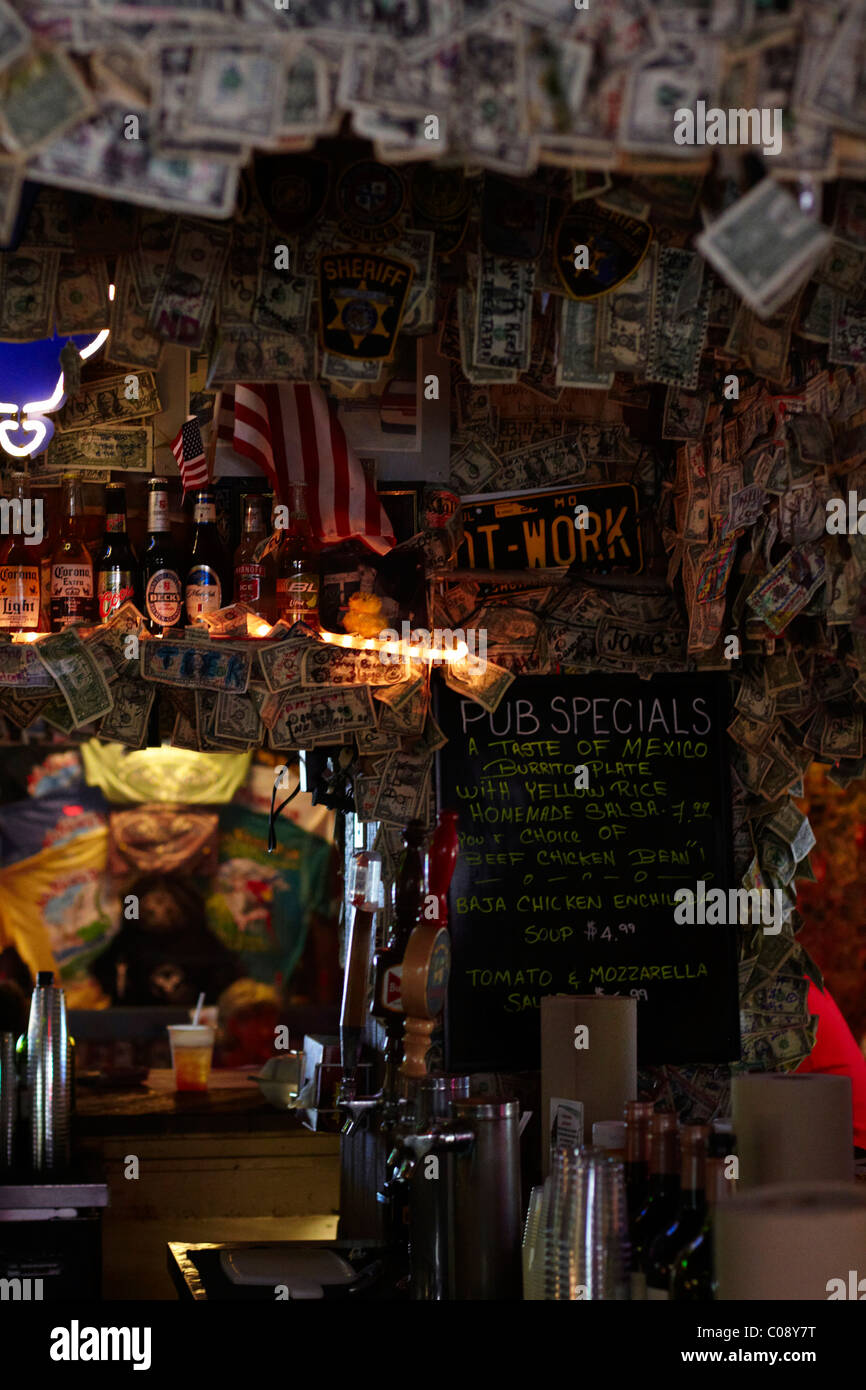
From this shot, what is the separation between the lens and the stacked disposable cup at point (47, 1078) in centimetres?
322

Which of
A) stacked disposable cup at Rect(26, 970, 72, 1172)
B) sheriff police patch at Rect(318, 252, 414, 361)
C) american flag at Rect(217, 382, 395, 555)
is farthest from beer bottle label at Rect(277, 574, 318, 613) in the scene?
sheriff police patch at Rect(318, 252, 414, 361)

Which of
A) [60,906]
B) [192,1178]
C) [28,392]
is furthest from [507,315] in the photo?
[60,906]

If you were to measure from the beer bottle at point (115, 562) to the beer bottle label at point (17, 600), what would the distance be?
0.56 feet

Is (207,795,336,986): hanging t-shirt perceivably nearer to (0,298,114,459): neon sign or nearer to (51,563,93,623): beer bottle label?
(51,563,93,623): beer bottle label

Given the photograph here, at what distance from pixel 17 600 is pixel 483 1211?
195 cm

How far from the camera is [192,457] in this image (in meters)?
3.66

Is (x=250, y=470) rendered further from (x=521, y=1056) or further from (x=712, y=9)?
(x=712, y=9)

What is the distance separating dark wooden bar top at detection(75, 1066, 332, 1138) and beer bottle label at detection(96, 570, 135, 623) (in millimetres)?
1358

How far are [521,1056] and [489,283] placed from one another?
6.75 ft

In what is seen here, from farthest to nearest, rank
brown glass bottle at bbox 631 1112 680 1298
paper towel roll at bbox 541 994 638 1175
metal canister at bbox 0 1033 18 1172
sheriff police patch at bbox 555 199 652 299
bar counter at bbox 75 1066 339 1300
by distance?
1. bar counter at bbox 75 1066 339 1300
2. metal canister at bbox 0 1033 18 1172
3. paper towel roll at bbox 541 994 638 1175
4. sheriff police patch at bbox 555 199 652 299
5. brown glass bottle at bbox 631 1112 680 1298

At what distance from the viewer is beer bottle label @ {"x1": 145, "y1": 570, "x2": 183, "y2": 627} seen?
3.61m

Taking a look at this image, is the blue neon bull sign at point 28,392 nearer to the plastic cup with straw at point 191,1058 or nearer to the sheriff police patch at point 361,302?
the sheriff police patch at point 361,302

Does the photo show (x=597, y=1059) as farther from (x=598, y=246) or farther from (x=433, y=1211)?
(x=598, y=246)

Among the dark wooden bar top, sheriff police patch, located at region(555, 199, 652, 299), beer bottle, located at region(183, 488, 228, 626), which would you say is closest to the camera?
sheriff police patch, located at region(555, 199, 652, 299)
